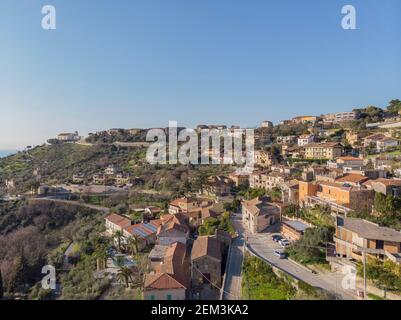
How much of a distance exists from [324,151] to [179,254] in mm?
19678

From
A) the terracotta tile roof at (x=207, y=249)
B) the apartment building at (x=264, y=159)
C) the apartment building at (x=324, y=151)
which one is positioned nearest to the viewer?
the terracotta tile roof at (x=207, y=249)

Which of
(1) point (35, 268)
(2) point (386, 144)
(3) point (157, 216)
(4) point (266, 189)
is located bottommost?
(1) point (35, 268)

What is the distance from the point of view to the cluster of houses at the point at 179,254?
8.84 metres

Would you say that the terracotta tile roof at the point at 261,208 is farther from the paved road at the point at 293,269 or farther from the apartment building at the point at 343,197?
the apartment building at the point at 343,197

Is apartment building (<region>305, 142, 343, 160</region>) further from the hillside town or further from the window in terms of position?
the window

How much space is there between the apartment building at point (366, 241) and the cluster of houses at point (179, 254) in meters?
4.12

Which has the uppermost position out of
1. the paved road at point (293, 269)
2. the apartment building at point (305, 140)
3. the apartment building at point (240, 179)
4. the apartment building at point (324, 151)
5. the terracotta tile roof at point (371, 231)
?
the apartment building at point (305, 140)

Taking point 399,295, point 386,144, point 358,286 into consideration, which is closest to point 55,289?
point 358,286

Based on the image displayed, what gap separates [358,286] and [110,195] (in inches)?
843

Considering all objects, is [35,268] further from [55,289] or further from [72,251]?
[55,289]

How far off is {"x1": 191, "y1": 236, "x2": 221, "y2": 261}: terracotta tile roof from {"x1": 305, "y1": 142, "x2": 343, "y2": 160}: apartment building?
17.4m

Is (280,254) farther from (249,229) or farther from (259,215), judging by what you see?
(249,229)

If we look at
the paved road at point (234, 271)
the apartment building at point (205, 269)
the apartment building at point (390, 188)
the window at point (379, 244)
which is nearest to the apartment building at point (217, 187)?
the paved road at point (234, 271)
